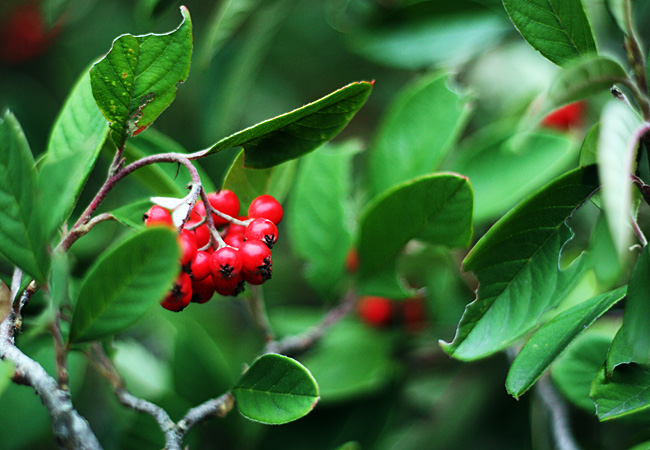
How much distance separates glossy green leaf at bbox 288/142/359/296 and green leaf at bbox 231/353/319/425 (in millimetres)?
653

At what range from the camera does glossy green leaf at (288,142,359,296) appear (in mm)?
1577

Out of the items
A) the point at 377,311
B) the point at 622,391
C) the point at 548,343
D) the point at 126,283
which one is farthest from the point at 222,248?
the point at 377,311

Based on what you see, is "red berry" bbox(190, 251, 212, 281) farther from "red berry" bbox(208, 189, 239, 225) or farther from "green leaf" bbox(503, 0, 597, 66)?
"green leaf" bbox(503, 0, 597, 66)

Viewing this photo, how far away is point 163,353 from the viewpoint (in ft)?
7.86

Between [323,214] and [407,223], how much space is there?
14.2 inches

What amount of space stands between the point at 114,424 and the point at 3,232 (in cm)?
138

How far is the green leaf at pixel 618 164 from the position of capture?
0.57m

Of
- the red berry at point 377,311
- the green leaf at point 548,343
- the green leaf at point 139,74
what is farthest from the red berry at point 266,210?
the red berry at point 377,311

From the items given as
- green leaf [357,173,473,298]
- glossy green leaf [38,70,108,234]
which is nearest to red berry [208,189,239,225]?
glossy green leaf [38,70,108,234]

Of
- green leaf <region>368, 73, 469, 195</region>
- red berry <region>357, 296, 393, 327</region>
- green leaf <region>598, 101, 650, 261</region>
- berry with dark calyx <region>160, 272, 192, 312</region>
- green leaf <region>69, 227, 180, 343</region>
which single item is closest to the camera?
green leaf <region>598, 101, 650, 261</region>

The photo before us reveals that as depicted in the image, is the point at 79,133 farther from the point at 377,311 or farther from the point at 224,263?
the point at 377,311

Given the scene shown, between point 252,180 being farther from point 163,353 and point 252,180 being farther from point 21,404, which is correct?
point 163,353

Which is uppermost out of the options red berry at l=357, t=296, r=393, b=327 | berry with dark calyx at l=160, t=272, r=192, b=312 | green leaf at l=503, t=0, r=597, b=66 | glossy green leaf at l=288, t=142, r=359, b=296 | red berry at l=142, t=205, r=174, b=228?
green leaf at l=503, t=0, r=597, b=66

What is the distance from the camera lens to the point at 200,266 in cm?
91
